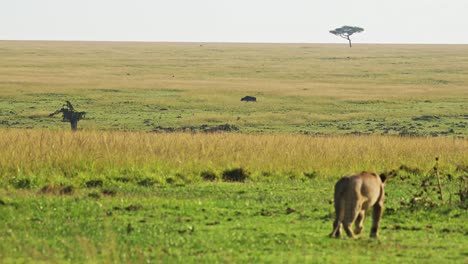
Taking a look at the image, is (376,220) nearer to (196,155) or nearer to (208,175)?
(208,175)

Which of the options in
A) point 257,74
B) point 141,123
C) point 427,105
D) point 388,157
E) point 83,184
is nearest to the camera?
point 83,184

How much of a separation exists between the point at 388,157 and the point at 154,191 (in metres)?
6.61

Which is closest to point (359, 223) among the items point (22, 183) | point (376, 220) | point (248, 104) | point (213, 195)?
point (376, 220)

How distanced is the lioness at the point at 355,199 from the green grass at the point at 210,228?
207 millimetres

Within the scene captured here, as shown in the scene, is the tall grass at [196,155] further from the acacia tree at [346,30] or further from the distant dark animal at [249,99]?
the acacia tree at [346,30]

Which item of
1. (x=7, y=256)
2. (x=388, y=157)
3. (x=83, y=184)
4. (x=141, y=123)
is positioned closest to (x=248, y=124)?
(x=141, y=123)

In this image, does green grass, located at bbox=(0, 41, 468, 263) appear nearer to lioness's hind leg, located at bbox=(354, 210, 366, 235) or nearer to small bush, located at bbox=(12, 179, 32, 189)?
small bush, located at bbox=(12, 179, 32, 189)

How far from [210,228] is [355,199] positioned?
88.3 inches

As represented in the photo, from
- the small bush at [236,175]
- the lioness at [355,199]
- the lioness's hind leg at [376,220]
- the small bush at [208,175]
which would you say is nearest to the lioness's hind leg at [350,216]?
the lioness at [355,199]

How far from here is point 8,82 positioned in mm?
55719

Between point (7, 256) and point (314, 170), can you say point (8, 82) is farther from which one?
point (7, 256)

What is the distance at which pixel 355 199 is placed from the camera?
10.9 meters

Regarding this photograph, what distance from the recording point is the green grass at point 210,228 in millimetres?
10379

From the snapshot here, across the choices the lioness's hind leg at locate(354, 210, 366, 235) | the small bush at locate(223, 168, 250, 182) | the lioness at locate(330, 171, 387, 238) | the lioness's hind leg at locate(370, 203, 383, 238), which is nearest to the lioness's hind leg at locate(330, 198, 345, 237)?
the lioness at locate(330, 171, 387, 238)
